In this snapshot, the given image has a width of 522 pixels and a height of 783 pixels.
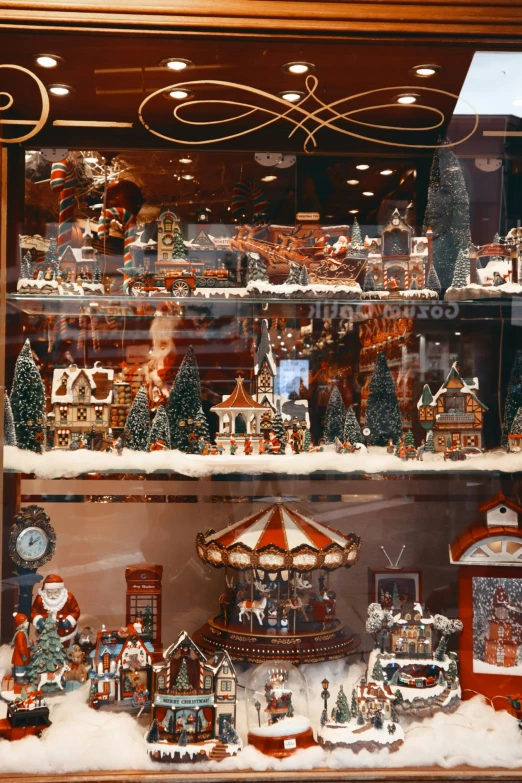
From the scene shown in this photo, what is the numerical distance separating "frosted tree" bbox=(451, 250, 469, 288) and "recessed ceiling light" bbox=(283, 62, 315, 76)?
64 cm

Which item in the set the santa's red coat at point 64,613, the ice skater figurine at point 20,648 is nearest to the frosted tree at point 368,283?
the santa's red coat at point 64,613

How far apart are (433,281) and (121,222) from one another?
0.88m

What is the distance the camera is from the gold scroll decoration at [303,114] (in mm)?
1839

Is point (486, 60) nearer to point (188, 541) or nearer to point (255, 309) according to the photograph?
point (255, 309)

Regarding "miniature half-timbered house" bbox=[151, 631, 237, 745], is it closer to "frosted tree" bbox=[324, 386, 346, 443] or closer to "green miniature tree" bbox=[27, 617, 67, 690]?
"green miniature tree" bbox=[27, 617, 67, 690]

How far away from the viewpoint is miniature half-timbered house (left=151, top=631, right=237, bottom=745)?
171 cm

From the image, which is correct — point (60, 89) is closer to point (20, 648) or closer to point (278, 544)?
point (278, 544)

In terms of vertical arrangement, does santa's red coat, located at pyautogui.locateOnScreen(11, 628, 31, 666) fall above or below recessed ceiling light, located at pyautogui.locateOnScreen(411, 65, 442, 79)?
below

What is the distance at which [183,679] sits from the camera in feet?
5.78

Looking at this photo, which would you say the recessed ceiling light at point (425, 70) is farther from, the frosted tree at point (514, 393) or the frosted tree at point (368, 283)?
the frosted tree at point (514, 393)

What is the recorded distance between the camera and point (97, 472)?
76.4 inches

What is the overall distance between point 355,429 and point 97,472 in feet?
2.30

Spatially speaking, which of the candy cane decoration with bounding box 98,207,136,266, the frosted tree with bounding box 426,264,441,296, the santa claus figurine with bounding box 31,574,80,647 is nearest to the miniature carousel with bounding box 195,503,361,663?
the santa claus figurine with bounding box 31,574,80,647

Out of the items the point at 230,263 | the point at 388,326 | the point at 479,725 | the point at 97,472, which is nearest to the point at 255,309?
the point at 230,263
